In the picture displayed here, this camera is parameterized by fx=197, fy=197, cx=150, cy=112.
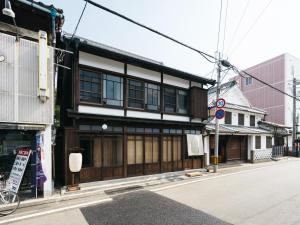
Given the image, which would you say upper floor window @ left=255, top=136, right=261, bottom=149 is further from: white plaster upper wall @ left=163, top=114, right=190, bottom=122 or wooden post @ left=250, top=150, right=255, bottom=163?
white plaster upper wall @ left=163, top=114, right=190, bottom=122

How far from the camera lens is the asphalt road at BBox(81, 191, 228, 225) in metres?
5.83

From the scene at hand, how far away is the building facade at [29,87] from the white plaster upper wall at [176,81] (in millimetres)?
7294

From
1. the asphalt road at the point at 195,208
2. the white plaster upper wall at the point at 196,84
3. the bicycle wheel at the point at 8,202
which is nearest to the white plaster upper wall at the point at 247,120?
the white plaster upper wall at the point at 196,84

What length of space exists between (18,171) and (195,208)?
6.75 meters

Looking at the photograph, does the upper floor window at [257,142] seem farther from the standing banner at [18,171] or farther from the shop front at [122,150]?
the standing banner at [18,171]

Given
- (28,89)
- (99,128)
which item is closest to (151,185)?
(99,128)

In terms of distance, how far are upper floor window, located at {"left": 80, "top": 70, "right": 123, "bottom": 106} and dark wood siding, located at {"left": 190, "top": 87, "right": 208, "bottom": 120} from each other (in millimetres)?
5724

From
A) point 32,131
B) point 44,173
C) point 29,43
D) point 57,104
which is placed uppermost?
point 29,43

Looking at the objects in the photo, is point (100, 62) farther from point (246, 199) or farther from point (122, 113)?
point (246, 199)

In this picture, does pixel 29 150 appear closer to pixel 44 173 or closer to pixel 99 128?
pixel 44 173

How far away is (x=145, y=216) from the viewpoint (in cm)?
622

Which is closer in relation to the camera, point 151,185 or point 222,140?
point 151,185

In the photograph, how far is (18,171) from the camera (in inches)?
297

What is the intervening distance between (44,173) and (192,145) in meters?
9.75
